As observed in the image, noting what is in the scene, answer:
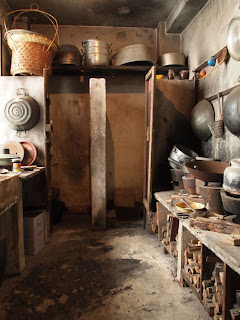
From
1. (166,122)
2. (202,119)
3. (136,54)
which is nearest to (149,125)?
(166,122)

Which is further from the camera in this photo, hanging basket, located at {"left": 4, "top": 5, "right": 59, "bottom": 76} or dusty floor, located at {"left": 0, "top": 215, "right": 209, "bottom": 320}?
hanging basket, located at {"left": 4, "top": 5, "right": 59, "bottom": 76}

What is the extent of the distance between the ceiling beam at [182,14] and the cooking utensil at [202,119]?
1.54 meters

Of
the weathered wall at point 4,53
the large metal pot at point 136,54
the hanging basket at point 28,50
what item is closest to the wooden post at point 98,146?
the hanging basket at point 28,50

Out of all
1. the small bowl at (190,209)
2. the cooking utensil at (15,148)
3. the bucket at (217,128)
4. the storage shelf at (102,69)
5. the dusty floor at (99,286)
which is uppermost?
the storage shelf at (102,69)

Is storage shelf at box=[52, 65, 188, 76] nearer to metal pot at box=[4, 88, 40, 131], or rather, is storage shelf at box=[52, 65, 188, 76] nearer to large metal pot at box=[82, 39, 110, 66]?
large metal pot at box=[82, 39, 110, 66]

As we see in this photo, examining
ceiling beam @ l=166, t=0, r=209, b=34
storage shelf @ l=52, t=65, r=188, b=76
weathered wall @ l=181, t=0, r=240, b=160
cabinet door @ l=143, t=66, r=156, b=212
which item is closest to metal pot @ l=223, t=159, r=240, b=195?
weathered wall @ l=181, t=0, r=240, b=160

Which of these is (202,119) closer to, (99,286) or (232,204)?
(232,204)

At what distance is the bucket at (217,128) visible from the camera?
346cm

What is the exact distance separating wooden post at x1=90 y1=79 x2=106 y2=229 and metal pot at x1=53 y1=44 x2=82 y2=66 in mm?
921

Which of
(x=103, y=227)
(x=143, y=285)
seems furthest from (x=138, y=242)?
(x=143, y=285)

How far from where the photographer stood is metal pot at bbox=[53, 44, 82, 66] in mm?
4758

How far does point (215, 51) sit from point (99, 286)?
342 centimetres

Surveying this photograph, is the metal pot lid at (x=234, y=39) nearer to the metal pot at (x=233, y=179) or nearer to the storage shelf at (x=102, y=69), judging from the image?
the metal pot at (x=233, y=179)

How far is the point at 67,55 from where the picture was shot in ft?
15.7
